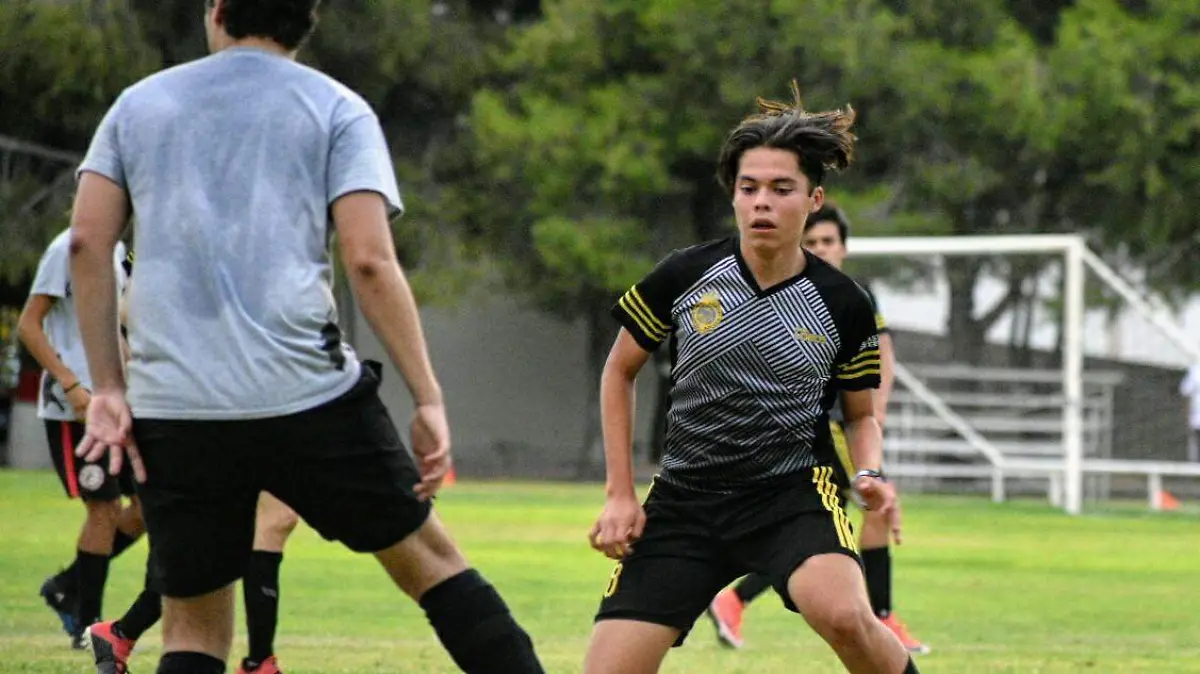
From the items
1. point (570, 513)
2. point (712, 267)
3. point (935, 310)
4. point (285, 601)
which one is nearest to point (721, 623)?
point (285, 601)

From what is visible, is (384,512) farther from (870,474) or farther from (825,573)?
(870,474)

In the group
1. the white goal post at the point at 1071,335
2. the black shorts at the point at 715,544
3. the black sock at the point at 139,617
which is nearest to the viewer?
the black shorts at the point at 715,544

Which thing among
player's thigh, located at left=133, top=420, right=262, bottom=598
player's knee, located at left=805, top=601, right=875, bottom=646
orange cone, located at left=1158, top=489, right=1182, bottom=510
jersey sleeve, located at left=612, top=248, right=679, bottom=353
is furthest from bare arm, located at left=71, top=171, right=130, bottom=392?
orange cone, located at left=1158, top=489, right=1182, bottom=510

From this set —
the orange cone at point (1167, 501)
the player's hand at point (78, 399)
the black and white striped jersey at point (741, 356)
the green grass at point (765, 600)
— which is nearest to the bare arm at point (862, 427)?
the black and white striped jersey at point (741, 356)

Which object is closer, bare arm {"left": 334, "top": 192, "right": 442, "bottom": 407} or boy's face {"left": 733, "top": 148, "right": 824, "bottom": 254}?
bare arm {"left": 334, "top": 192, "right": 442, "bottom": 407}

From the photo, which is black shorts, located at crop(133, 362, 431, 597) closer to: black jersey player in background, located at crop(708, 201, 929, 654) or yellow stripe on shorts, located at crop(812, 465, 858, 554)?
yellow stripe on shorts, located at crop(812, 465, 858, 554)

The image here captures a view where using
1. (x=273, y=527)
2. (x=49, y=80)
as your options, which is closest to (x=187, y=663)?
(x=273, y=527)

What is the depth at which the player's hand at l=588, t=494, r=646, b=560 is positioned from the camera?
5.75 metres

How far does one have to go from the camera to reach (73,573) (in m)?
10.0

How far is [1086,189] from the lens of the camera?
33.0 meters

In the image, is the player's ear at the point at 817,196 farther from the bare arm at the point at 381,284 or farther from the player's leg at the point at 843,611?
the bare arm at the point at 381,284

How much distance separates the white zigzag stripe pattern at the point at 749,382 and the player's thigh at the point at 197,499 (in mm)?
1344

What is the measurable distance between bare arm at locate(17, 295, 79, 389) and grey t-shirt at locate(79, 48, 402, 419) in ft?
15.3

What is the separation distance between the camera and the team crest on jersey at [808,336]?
5.93 m
